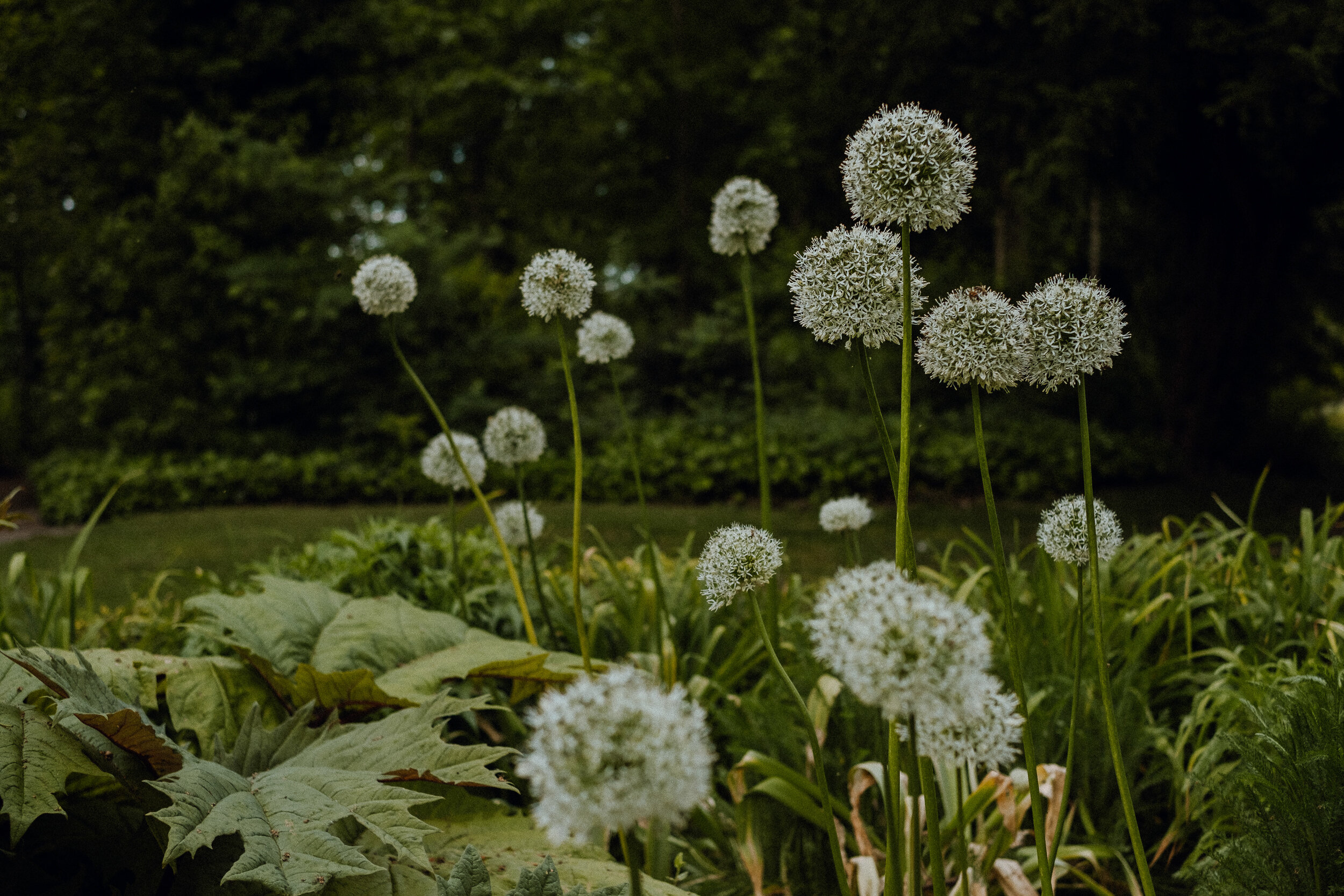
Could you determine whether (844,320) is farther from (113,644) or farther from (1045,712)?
(113,644)

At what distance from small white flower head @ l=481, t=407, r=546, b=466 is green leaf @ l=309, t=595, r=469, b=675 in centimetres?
58

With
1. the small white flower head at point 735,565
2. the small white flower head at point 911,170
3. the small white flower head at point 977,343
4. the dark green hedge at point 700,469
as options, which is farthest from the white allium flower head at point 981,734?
the dark green hedge at point 700,469

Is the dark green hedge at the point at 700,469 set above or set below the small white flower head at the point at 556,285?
below

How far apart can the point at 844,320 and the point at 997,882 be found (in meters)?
1.89

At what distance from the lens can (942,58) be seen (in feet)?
29.0

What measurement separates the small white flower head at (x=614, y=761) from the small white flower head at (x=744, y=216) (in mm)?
1708

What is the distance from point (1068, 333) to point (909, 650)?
0.74 metres

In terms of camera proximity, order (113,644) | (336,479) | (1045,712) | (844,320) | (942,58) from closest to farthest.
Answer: (844,320), (1045,712), (113,644), (942,58), (336,479)

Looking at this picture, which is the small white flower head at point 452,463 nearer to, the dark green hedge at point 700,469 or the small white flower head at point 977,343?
the small white flower head at point 977,343

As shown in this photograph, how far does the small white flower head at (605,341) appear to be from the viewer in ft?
9.02

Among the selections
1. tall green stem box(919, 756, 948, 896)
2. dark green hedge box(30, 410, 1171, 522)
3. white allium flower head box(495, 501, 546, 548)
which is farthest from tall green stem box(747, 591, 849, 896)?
dark green hedge box(30, 410, 1171, 522)

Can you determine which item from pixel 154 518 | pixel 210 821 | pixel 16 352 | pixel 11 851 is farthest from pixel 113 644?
pixel 16 352

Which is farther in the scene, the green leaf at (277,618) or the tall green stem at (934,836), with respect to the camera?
the green leaf at (277,618)

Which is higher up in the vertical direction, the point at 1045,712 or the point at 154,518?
the point at 1045,712
